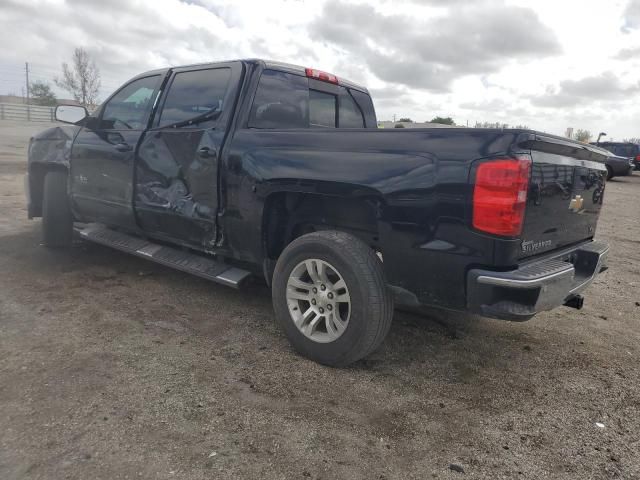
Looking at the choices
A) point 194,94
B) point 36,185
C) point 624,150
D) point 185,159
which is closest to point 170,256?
point 185,159

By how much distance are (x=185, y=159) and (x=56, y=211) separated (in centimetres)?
238

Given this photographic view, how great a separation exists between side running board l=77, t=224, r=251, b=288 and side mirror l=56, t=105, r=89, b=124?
1099 mm

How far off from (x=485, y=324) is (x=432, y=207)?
1.82 metres

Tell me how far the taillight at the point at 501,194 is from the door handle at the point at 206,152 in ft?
6.48

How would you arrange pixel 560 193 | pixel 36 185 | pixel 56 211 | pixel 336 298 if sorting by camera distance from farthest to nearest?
pixel 36 185, pixel 56 211, pixel 336 298, pixel 560 193

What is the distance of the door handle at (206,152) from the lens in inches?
140

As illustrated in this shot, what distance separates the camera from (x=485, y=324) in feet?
13.0

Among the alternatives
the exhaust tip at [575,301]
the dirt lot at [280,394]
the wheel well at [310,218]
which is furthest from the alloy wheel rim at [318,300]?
the exhaust tip at [575,301]

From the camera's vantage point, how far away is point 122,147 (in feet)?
14.3

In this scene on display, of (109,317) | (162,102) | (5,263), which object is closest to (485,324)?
(109,317)

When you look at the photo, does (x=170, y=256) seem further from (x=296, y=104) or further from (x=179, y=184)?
(x=296, y=104)

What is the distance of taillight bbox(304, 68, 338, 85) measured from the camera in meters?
4.08

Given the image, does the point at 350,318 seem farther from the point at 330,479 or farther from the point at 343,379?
→ the point at 330,479

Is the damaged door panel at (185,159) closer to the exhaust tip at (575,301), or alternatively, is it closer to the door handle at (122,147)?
the door handle at (122,147)
